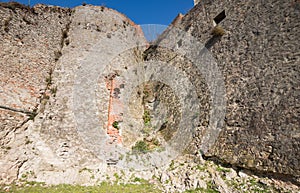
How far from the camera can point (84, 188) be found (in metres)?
6.31

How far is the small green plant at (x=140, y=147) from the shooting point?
8650mm

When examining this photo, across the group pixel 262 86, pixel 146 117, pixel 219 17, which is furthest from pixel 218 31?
pixel 146 117

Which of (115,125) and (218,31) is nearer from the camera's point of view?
(218,31)

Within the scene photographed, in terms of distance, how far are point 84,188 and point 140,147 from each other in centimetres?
304

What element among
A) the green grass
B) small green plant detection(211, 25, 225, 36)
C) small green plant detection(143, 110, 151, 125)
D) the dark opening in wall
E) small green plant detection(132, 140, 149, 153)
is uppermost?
the dark opening in wall

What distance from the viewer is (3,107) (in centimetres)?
755

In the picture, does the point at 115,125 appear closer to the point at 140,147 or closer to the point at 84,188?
the point at 140,147

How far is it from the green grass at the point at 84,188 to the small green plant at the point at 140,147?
83.3 inches

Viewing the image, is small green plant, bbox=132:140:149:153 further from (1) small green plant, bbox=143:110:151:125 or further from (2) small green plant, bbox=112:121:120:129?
(1) small green plant, bbox=143:110:151:125

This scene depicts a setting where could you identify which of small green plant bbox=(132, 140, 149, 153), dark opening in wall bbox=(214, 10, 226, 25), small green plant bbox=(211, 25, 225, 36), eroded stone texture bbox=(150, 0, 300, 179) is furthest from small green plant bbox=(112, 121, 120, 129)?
dark opening in wall bbox=(214, 10, 226, 25)

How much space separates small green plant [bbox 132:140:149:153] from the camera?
28.4ft

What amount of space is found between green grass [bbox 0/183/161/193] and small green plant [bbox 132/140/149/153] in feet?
6.95

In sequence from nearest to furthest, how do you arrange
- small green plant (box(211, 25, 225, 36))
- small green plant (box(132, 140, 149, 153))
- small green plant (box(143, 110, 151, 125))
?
1. small green plant (box(211, 25, 225, 36))
2. small green plant (box(132, 140, 149, 153))
3. small green plant (box(143, 110, 151, 125))

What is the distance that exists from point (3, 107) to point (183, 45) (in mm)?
8141
